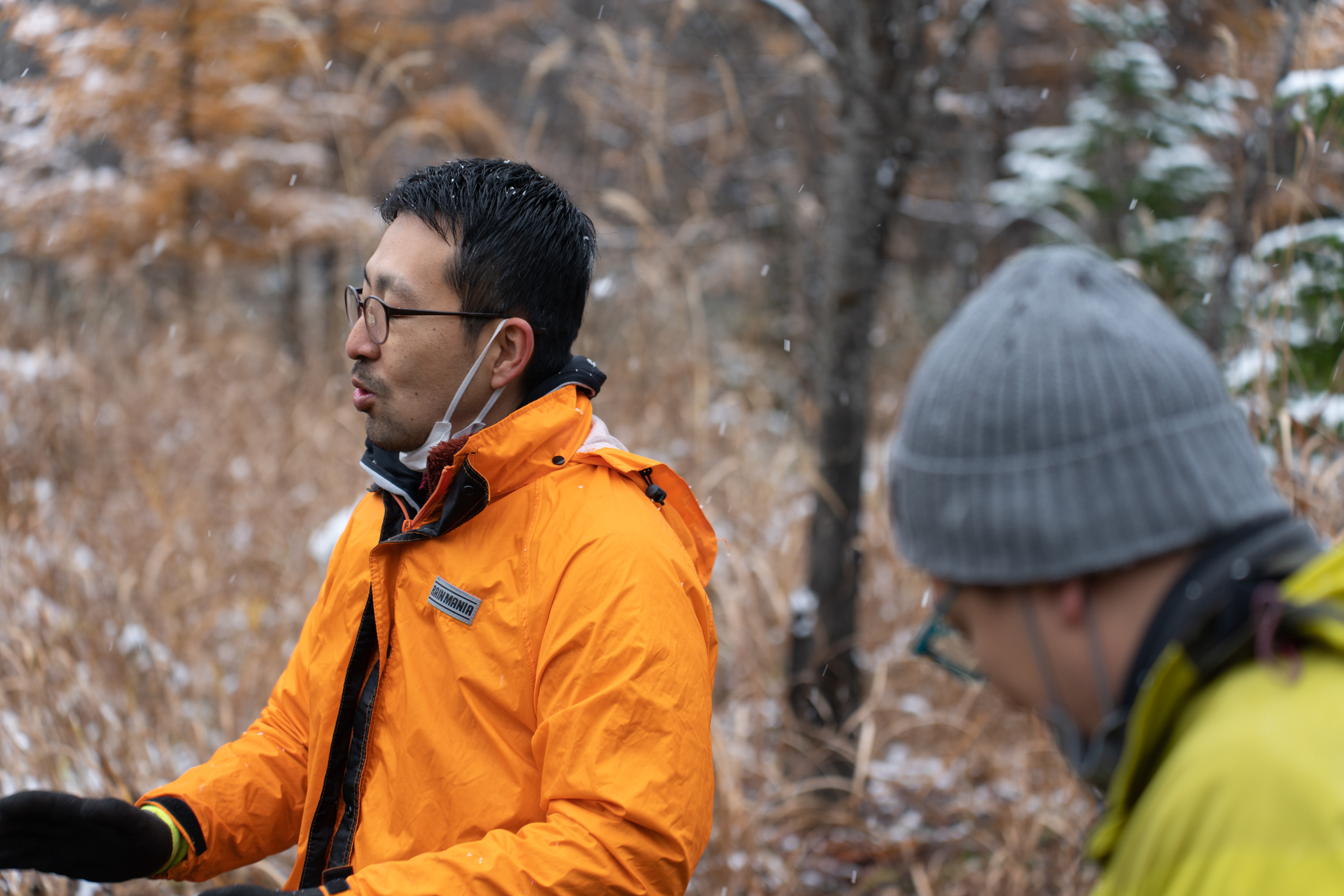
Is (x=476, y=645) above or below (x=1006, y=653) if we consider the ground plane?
below

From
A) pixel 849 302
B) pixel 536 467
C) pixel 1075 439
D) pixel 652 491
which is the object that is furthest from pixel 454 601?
pixel 849 302

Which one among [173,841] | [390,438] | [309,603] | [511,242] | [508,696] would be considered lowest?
[309,603]

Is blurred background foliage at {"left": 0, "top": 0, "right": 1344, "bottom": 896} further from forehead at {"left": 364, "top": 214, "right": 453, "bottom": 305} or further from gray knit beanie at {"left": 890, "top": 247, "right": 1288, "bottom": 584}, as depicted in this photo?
gray knit beanie at {"left": 890, "top": 247, "right": 1288, "bottom": 584}

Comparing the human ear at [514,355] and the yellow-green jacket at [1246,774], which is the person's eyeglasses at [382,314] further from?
the yellow-green jacket at [1246,774]

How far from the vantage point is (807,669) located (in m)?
3.55

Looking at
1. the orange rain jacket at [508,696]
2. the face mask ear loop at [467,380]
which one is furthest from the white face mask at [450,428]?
the orange rain jacket at [508,696]

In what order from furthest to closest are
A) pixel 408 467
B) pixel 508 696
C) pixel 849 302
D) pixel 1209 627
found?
pixel 849 302 → pixel 408 467 → pixel 508 696 → pixel 1209 627

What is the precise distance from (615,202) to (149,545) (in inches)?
112

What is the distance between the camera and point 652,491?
1.69 m

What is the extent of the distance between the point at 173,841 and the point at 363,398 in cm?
84

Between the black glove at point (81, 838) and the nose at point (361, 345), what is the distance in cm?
83

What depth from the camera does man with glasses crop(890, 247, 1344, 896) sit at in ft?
2.45

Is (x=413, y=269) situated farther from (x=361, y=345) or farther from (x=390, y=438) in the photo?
(x=390, y=438)

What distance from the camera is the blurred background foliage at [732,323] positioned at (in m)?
3.13
